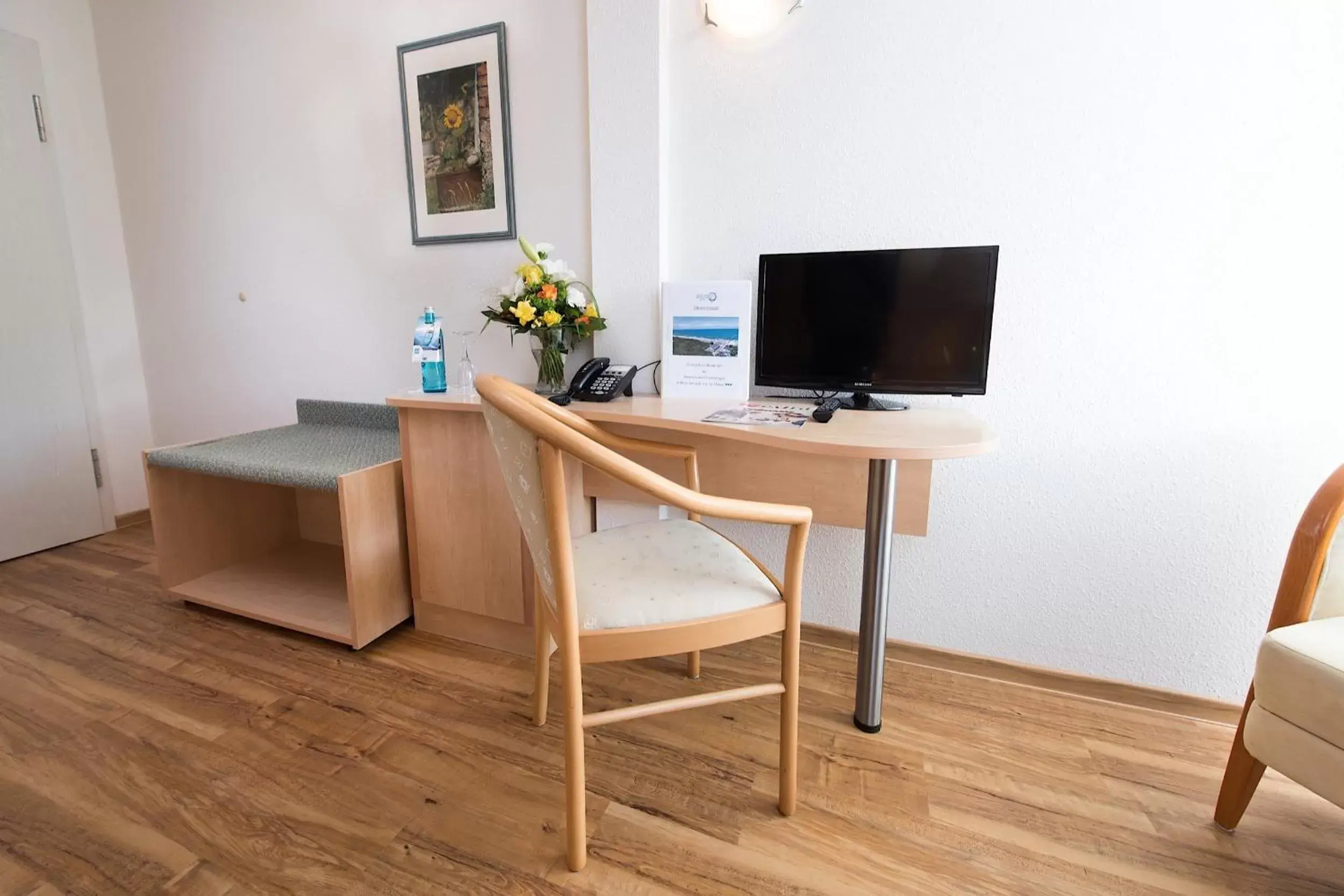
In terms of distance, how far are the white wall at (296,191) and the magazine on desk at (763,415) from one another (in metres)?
0.80

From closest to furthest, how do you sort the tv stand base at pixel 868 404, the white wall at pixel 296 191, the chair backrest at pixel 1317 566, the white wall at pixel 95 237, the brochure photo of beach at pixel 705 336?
the chair backrest at pixel 1317 566
the tv stand base at pixel 868 404
the brochure photo of beach at pixel 705 336
the white wall at pixel 296 191
the white wall at pixel 95 237

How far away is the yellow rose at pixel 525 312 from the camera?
1722 millimetres

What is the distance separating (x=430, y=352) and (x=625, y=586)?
114 centimetres

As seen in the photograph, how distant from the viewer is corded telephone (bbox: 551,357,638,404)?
5.63 ft

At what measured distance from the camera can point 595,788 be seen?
131 cm

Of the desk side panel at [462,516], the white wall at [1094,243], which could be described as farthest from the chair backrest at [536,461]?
the white wall at [1094,243]

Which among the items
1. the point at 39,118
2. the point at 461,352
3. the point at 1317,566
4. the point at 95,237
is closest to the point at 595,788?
the point at 1317,566

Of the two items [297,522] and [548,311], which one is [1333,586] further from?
[297,522]

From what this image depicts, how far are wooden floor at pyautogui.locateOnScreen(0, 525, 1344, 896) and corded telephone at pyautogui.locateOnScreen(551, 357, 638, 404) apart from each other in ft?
2.61

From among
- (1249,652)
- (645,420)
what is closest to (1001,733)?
(1249,652)

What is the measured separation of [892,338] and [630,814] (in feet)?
4.13

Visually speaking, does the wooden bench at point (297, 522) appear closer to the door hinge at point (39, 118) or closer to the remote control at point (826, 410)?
the remote control at point (826, 410)

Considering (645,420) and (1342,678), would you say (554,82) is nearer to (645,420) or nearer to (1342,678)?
(645,420)

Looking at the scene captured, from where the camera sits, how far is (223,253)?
261cm
